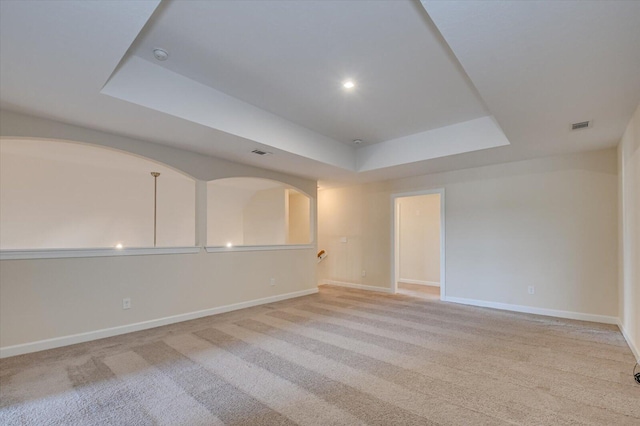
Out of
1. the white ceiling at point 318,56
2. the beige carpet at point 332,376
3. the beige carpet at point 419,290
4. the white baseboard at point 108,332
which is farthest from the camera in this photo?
the beige carpet at point 419,290

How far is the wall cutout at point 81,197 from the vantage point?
483cm

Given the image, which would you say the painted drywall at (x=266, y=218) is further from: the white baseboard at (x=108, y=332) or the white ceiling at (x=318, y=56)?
the white ceiling at (x=318, y=56)

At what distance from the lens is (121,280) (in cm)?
371

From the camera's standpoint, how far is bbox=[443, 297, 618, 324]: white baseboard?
4.20 m

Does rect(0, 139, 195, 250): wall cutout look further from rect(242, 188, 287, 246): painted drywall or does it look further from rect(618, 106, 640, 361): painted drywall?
rect(618, 106, 640, 361): painted drywall

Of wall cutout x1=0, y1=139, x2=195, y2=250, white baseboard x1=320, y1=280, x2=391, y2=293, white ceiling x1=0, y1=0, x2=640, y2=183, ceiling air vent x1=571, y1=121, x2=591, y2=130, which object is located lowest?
white baseboard x1=320, y1=280, x2=391, y2=293

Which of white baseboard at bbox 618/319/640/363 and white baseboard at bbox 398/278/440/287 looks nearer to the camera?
white baseboard at bbox 618/319/640/363

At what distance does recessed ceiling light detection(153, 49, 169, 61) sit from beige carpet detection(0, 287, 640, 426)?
276cm

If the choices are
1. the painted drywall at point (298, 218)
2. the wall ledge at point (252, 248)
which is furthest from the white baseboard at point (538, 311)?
the painted drywall at point (298, 218)

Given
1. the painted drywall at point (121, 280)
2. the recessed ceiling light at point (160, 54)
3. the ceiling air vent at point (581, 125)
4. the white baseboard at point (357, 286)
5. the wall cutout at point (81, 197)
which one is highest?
the recessed ceiling light at point (160, 54)

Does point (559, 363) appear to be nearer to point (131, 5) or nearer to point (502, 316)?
point (502, 316)

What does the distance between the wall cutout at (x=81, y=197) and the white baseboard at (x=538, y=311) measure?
535 centimetres

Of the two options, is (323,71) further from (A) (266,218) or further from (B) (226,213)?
(B) (226,213)

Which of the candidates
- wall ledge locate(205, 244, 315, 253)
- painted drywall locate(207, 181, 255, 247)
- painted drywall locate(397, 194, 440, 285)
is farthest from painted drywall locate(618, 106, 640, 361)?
painted drywall locate(207, 181, 255, 247)
